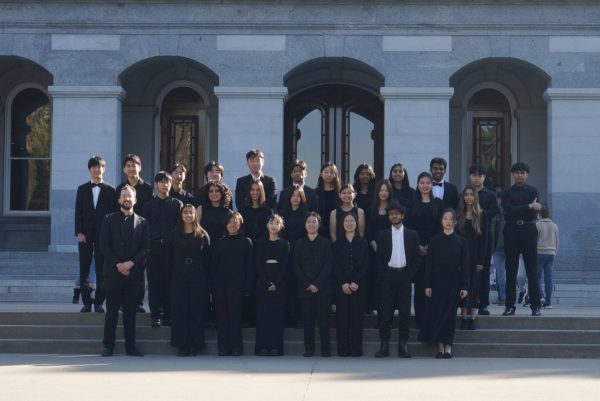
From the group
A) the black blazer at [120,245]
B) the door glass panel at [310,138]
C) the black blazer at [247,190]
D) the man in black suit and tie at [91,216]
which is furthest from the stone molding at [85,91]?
the black blazer at [120,245]

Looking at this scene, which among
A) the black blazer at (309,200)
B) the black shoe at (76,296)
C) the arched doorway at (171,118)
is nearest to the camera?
the black blazer at (309,200)

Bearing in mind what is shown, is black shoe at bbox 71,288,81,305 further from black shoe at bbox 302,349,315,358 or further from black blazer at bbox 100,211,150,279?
black shoe at bbox 302,349,315,358

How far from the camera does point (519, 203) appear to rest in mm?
15156

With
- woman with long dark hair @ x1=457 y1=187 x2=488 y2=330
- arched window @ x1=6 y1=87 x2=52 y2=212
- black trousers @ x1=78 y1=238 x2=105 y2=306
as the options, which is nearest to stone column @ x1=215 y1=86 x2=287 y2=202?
arched window @ x1=6 y1=87 x2=52 y2=212

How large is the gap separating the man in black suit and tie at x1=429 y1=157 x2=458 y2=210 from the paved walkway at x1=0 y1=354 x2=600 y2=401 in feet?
7.74

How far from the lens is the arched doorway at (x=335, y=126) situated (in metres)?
24.6

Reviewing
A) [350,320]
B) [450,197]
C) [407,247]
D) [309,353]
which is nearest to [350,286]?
[350,320]

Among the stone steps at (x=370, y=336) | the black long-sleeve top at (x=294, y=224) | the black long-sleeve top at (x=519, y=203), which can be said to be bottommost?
the stone steps at (x=370, y=336)

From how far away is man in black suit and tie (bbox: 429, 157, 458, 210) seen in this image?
15.0 metres

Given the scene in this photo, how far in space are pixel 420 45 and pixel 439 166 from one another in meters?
7.30

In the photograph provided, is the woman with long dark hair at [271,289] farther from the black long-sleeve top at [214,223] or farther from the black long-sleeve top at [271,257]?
the black long-sleeve top at [214,223]

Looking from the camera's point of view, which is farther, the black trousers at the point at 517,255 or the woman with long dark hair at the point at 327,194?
the black trousers at the point at 517,255

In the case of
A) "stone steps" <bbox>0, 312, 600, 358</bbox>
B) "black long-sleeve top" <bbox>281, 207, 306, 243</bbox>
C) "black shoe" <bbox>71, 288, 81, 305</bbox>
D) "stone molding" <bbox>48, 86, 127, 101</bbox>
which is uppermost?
"stone molding" <bbox>48, 86, 127, 101</bbox>

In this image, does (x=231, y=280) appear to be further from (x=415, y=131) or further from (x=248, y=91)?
(x=415, y=131)
